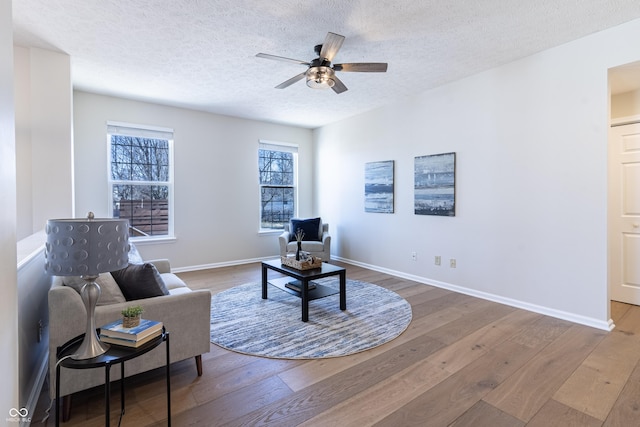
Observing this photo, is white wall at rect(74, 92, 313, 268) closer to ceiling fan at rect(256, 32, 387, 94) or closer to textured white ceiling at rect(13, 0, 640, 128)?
textured white ceiling at rect(13, 0, 640, 128)

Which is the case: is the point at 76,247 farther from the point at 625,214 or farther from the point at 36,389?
the point at 625,214

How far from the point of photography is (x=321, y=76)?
2.86m

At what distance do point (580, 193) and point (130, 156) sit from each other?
5660 mm

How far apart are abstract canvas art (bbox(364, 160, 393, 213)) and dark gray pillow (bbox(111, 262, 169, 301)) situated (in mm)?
3573

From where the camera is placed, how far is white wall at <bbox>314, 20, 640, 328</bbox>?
9.32 ft

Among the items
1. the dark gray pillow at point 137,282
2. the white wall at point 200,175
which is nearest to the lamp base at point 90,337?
the dark gray pillow at point 137,282

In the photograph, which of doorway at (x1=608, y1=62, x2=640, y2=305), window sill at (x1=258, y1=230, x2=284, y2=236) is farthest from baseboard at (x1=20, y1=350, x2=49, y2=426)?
doorway at (x1=608, y1=62, x2=640, y2=305)

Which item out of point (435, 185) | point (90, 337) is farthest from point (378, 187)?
point (90, 337)

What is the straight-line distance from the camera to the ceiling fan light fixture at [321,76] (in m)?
2.82

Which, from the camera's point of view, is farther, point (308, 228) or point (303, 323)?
point (308, 228)

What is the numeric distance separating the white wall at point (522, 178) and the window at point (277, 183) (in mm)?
2183

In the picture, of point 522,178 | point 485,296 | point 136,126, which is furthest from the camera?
point 136,126

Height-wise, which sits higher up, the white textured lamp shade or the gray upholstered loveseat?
the white textured lamp shade

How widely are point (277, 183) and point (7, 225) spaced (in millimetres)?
5014
